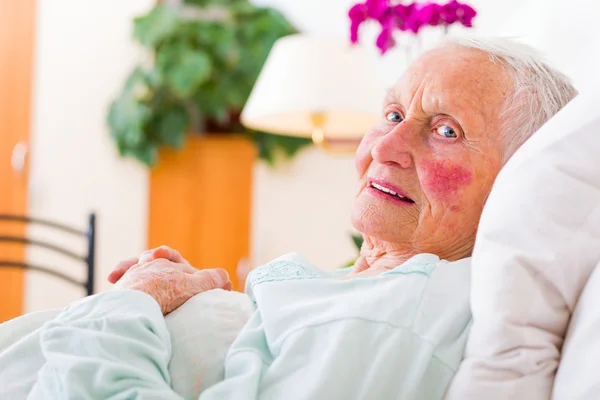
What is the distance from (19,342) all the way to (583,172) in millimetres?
672

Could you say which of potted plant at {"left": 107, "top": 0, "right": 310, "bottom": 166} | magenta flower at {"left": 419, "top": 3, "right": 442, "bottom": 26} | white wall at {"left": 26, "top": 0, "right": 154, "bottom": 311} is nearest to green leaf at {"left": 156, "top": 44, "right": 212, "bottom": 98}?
potted plant at {"left": 107, "top": 0, "right": 310, "bottom": 166}

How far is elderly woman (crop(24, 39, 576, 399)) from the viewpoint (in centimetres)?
78

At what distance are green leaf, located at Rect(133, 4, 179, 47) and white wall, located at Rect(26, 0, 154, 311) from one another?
0.10 m

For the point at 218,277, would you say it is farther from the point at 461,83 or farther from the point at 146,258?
the point at 461,83

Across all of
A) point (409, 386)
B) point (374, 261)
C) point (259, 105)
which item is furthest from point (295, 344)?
point (259, 105)

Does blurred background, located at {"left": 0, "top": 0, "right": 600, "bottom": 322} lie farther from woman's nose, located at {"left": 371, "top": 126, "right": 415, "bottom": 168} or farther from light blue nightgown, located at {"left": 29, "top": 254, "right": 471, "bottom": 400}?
light blue nightgown, located at {"left": 29, "top": 254, "right": 471, "bottom": 400}

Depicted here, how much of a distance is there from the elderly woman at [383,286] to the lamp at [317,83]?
3.79ft

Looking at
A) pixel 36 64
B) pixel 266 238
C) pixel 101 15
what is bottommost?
pixel 266 238

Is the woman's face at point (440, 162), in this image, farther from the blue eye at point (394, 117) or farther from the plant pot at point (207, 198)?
the plant pot at point (207, 198)

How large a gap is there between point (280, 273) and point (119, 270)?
25 cm

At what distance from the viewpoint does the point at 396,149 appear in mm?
1062

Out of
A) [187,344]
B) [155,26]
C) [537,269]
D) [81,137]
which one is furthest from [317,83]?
[81,137]

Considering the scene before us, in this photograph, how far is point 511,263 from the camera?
750 millimetres

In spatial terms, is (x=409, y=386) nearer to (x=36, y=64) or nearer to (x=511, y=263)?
(x=511, y=263)
